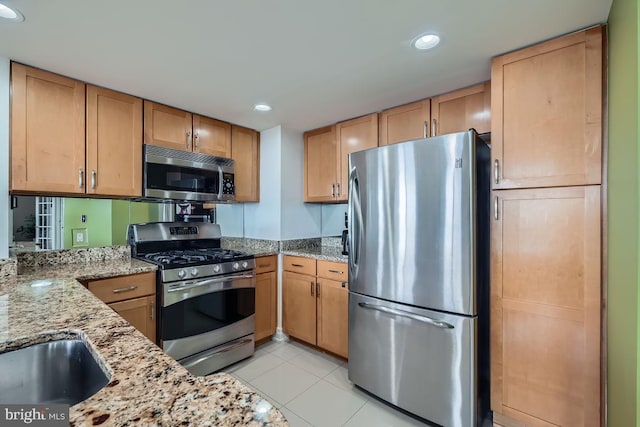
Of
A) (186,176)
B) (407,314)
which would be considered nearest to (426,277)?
(407,314)

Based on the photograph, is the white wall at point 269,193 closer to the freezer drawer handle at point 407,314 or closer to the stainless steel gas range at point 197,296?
the stainless steel gas range at point 197,296

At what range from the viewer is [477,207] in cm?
169

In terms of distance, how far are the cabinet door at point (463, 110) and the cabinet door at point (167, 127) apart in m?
2.07

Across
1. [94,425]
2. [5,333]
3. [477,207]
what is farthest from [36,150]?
[477,207]

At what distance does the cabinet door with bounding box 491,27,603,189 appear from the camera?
1454 millimetres

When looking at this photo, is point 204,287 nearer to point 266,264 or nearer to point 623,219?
point 266,264

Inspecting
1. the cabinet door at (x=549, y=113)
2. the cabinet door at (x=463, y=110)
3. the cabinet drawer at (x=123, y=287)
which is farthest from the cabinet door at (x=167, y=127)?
the cabinet door at (x=549, y=113)

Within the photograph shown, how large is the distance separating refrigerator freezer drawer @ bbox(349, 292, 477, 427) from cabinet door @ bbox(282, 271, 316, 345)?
0.67 meters

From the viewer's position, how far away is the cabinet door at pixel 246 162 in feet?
9.89

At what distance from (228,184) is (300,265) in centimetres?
105

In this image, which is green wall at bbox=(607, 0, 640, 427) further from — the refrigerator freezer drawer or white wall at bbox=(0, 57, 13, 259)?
white wall at bbox=(0, 57, 13, 259)

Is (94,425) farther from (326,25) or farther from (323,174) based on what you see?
(323,174)

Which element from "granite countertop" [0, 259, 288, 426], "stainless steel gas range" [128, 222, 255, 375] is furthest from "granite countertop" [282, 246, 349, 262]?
"granite countertop" [0, 259, 288, 426]

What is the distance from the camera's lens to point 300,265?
2824mm
